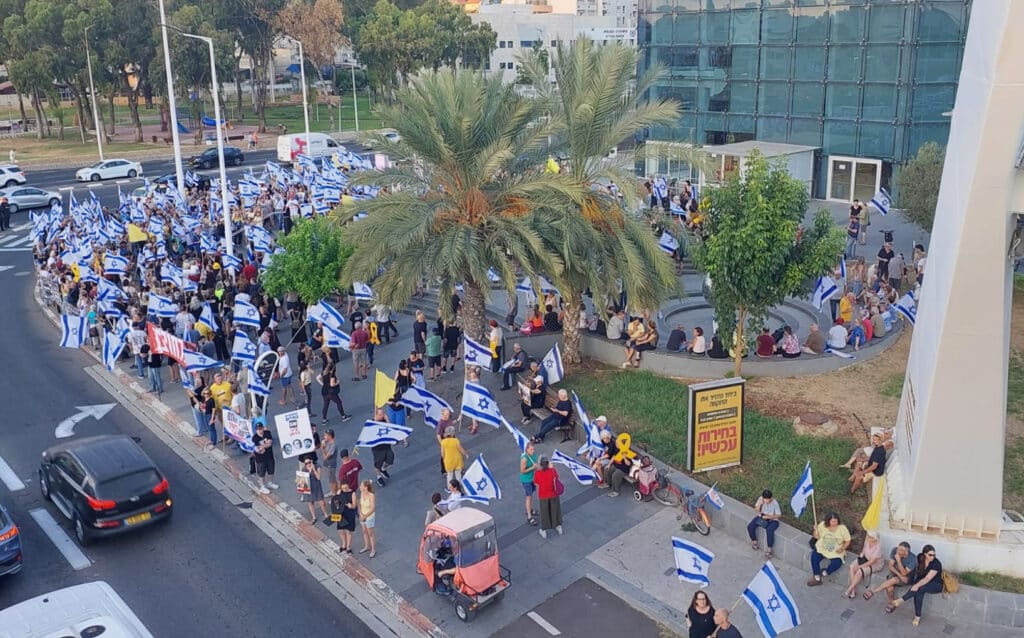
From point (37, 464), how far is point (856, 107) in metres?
33.0

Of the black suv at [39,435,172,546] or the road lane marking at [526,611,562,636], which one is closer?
the road lane marking at [526,611,562,636]

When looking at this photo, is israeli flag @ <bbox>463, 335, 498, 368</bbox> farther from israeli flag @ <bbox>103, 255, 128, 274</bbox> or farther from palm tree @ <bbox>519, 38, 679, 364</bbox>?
israeli flag @ <bbox>103, 255, 128, 274</bbox>

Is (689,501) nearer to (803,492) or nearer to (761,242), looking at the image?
(803,492)

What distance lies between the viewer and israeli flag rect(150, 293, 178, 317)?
23.0 metres

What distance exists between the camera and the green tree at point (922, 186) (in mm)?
27125

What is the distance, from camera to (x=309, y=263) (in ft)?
75.5

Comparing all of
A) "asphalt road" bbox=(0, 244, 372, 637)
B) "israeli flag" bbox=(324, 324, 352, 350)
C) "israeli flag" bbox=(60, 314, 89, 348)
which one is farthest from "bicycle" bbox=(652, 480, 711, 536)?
"israeli flag" bbox=(60, 314, 89, 348)

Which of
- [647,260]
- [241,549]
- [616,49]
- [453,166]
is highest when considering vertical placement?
[616,49]

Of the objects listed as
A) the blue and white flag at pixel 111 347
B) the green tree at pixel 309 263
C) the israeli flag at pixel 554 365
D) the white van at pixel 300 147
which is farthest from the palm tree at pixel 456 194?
the white van at pixel 300 147

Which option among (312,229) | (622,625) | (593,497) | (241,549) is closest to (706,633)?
(622,625)

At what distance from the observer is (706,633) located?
36.3 ft

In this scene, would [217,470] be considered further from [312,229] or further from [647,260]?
[647,260]

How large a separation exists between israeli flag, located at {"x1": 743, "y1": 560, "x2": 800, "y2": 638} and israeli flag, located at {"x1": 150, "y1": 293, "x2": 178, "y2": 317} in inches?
668

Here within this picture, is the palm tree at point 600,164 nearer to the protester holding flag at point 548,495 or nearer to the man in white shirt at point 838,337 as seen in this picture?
the man in white shirt at point 838,337
